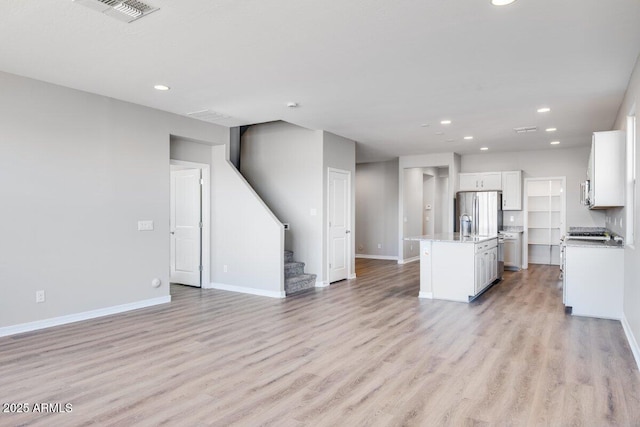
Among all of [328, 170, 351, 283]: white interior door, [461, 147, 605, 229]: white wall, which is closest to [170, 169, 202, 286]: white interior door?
[328, 170, 351, 283]: white interior door

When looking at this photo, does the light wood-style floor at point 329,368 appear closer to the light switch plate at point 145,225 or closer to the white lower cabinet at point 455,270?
the white lower cabinet at point 455,270

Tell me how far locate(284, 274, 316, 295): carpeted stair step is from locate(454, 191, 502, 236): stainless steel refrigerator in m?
4.12

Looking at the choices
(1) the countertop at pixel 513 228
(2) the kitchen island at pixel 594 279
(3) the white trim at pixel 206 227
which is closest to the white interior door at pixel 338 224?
(3) the white trim at pixel 206 227

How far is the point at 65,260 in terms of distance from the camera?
4605 mm

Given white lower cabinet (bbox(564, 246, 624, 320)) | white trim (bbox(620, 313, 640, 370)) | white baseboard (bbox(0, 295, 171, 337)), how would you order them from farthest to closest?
1. white lower cabinet (bbox(564, 246, 624, 320))
2. white baseboard (bbox(0, 295, 171, 337))
3. white trim (bbox(620, 313, 640, 370))

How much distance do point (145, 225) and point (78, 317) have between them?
1371 mm

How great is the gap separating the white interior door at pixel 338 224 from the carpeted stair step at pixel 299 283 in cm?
46

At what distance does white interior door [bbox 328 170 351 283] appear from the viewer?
718 centimetres

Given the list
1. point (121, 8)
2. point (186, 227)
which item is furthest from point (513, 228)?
point (121, 8)

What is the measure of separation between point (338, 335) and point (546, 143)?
6582 mm

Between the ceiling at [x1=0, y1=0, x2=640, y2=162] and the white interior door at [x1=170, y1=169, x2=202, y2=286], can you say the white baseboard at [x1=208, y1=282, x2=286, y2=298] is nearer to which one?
the white interior door at [x1=170, y1=169, x2=202, y2=286]

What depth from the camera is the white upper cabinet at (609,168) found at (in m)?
4.49

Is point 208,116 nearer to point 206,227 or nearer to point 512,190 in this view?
point 206,227

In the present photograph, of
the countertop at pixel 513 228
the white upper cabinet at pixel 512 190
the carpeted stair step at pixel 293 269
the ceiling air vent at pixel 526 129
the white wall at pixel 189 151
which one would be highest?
the ceiling air vent at pixel 526 129
